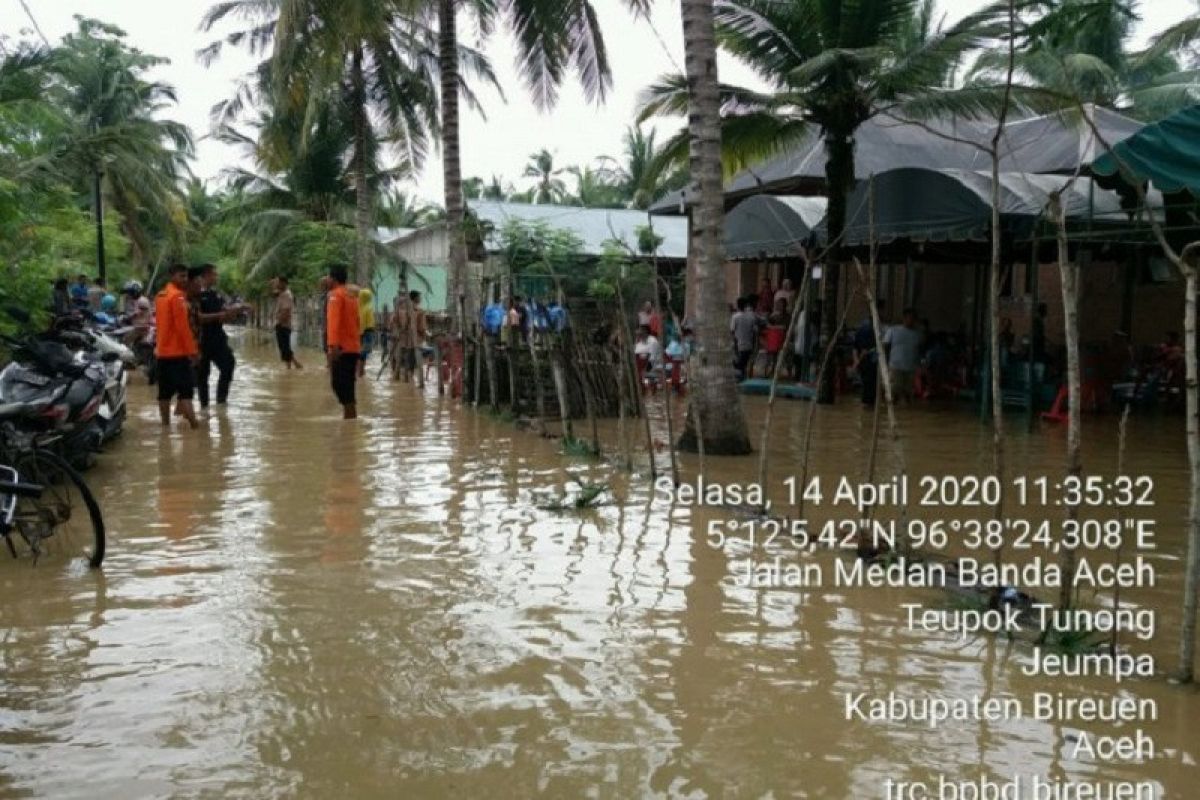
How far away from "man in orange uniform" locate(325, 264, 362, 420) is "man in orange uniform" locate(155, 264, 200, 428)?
141cm

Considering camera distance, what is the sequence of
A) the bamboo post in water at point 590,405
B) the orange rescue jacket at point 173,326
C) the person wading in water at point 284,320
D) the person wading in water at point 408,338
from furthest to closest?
1. the person wading in water at point 284,320
2. the person wading in water at point 408,338
3. the orange rescue jacket at point 173,326
4. the bamboo post in water at point 590,405

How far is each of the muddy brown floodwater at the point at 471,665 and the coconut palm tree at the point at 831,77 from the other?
7.02 metres

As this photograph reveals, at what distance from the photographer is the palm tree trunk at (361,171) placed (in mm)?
24703

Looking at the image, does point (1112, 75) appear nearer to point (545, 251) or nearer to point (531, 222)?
point (531, 222)

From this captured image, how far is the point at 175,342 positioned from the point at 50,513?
A: 5197 mm

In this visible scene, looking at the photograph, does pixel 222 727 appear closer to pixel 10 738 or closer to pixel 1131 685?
pixel 10 738

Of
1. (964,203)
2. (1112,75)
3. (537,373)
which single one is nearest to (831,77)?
(964,203)

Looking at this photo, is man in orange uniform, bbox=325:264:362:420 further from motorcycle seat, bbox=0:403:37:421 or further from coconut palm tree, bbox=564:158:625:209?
coconut palm tree, bbox=564:158:625:209

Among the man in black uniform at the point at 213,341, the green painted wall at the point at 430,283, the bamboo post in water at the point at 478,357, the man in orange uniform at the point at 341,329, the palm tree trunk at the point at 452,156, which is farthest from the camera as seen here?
the green painted wall at the point at 430,283

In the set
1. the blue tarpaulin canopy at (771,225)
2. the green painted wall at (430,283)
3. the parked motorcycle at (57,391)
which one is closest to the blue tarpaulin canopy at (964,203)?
the blue tarpaulin canopy at (771,225)

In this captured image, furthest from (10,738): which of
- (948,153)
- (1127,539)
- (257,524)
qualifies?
(948,153)

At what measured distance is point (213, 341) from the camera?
1367cm

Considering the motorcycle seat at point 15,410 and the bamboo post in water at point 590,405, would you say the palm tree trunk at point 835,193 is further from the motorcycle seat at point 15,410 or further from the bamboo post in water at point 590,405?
the motorcycle seat at point 15,410

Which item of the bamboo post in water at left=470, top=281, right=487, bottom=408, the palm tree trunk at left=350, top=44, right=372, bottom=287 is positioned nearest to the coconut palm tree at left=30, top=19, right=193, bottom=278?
the palm tree trunk at left=350, top=44, right=372, bottom=287
